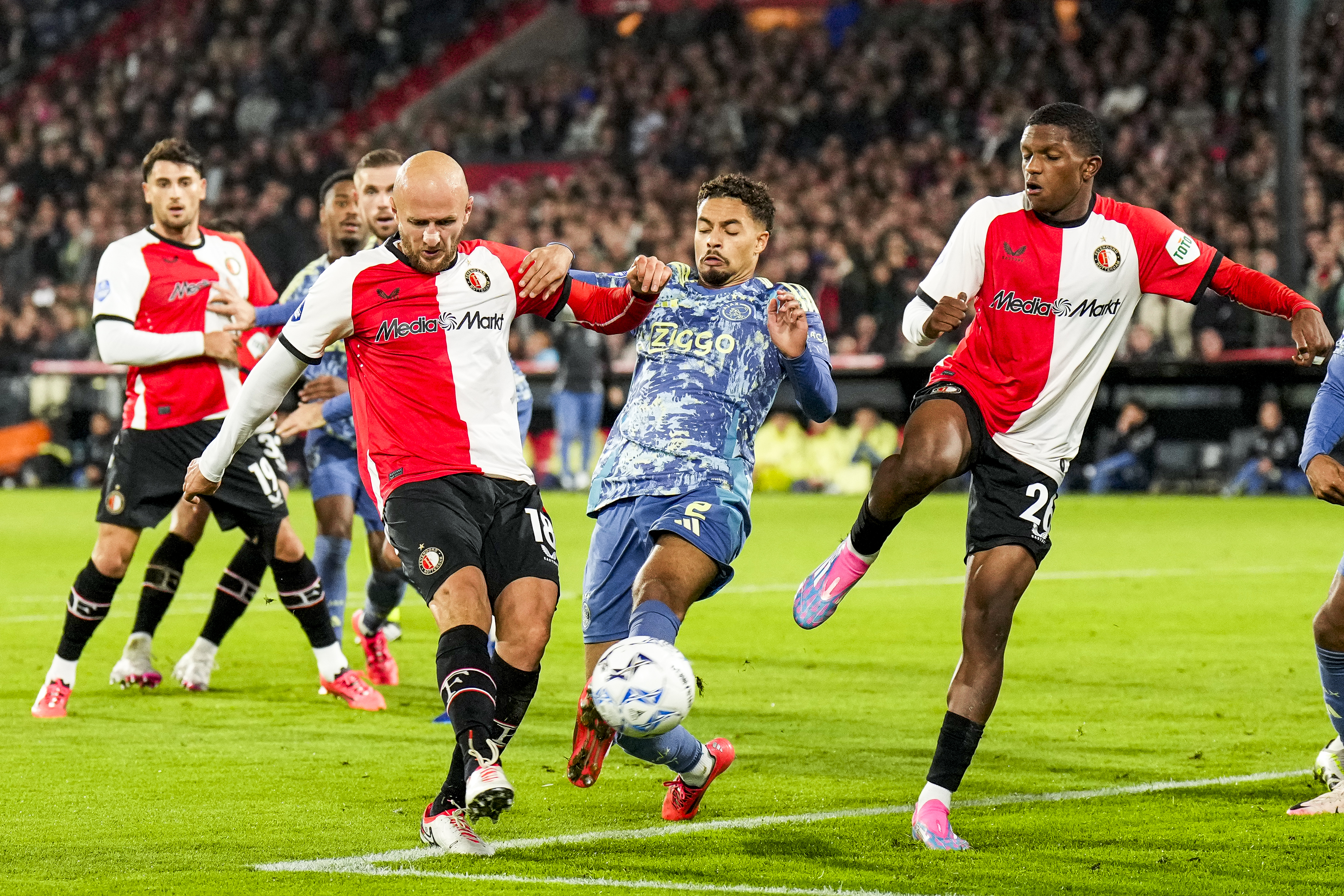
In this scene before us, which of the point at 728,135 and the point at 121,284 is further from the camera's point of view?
the point at 728,135

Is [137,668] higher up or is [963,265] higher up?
[963,265]

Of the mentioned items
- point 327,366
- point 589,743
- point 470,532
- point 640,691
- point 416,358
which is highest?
point 416,358

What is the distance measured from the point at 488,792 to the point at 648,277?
1749 mm

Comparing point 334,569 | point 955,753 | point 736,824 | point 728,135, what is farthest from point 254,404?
point 728,135

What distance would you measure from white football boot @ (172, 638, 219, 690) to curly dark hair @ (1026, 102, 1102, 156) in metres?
4.81

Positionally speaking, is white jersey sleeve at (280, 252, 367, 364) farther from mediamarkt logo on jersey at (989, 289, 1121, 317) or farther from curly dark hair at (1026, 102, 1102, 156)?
curly dark hair at (1026, 102, 1102, 156)

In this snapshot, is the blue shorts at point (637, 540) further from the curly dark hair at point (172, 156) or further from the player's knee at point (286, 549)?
the curly dark hair at point (172, 156)

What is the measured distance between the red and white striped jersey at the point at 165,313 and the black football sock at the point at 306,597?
2.53 ft

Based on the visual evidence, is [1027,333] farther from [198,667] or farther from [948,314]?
[198,667]

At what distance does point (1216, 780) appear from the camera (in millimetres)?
6473

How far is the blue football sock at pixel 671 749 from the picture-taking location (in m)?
5.66

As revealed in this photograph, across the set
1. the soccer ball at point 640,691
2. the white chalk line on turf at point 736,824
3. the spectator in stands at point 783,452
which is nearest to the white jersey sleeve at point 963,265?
the soccer ball at point 640,691

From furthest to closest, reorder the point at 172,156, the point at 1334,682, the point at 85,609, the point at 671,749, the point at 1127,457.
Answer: the point at 1127,457 → the point at 172,156 → the point at 85,609 → the point at 1334,682 → the point at 671,749

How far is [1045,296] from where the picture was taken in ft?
19.3
